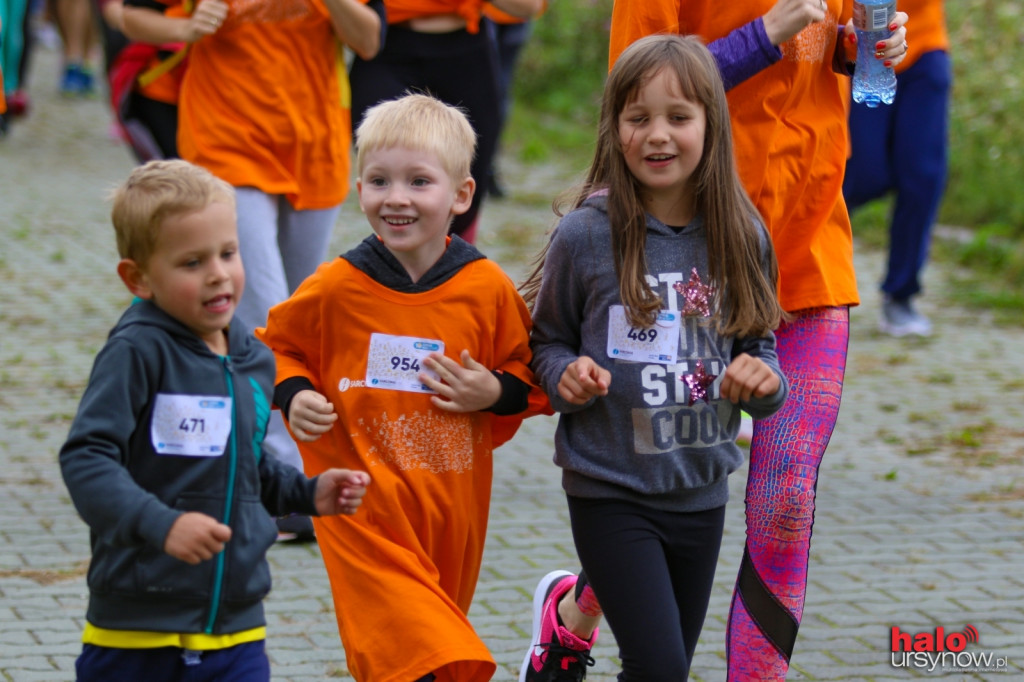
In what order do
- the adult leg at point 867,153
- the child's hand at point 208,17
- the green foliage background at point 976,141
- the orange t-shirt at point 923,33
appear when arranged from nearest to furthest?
the child's hand at point 208,17 → the orange t-shirt at point 923,33 → the adult leg at point 867,153 → the green foliage background at point 976,141

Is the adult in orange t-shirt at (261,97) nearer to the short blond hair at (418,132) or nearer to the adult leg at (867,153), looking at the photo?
the short blond hair at (418,132)

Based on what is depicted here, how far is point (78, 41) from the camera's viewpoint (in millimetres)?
16453

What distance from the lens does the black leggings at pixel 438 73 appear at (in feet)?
17.5

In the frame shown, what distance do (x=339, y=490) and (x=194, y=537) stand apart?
16.4 inches

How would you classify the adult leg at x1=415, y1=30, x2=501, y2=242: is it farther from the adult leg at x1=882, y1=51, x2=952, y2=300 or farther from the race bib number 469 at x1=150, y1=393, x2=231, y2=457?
the adult leg at x1=882, y1=51, x2=952, y2=300

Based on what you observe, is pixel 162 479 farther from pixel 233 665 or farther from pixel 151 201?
pixel 151 201

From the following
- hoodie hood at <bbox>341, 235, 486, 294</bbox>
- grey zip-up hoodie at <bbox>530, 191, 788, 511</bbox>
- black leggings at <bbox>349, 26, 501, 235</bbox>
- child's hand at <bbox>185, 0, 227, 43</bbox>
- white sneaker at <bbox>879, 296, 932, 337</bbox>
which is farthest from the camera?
white sneaker at <bbox>879, 296, 932, 337</bbox>

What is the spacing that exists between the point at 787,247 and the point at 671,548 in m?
0.81

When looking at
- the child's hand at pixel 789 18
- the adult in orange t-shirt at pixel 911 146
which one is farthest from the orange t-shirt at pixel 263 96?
the adult in orange t-shirt at pixel 911 146

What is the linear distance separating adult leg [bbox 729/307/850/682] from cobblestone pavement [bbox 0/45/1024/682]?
2.06 ft

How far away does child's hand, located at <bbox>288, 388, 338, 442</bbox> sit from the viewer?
3162mm

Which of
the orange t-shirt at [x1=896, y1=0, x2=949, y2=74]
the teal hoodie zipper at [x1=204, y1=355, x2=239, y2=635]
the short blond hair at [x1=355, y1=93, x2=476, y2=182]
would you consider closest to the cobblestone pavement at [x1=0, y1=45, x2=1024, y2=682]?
the teal hoodie zipper at [x1=204, y1=355, x2=239, y2=635]

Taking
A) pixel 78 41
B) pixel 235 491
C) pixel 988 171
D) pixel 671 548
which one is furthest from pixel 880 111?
pixel 78 41

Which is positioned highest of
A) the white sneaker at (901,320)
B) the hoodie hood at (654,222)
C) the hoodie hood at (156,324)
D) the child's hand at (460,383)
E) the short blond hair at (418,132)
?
the short blond hair at (418,132)
